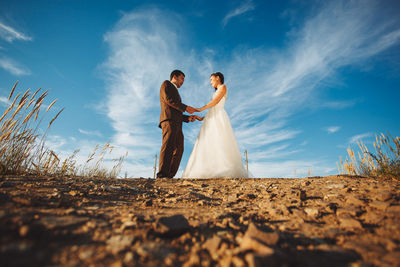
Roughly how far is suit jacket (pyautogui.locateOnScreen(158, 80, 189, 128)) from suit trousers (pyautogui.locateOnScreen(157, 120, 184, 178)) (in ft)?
0.51

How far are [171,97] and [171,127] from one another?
0.78 meters

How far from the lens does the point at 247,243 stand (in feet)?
3.74

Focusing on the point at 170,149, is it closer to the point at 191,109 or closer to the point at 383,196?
the point at 191,109

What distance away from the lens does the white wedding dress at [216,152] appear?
4621 millimetres

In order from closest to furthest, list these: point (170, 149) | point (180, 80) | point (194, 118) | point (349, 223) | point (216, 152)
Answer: point (349, 223)
point (216, 152)
point (170, 149)
point (194, 118)
point (180, 80)

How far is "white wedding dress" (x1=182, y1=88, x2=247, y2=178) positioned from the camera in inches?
182

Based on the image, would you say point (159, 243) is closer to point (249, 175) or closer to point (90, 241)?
point (90, 241)

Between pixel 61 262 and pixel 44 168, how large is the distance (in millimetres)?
3924

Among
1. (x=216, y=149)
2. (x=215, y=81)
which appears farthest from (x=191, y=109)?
(x=216, y=149)

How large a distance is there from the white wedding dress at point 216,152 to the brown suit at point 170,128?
1.28ft

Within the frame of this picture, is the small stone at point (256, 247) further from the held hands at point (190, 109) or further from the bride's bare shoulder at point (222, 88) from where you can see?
the bride's bare shoulder at point (222, 88)

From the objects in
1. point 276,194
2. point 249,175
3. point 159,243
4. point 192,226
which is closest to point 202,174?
point 249,175

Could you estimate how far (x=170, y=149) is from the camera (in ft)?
16.0

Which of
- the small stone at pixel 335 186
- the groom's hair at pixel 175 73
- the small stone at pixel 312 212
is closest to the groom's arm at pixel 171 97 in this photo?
the groom's hair at pixel 175 73
